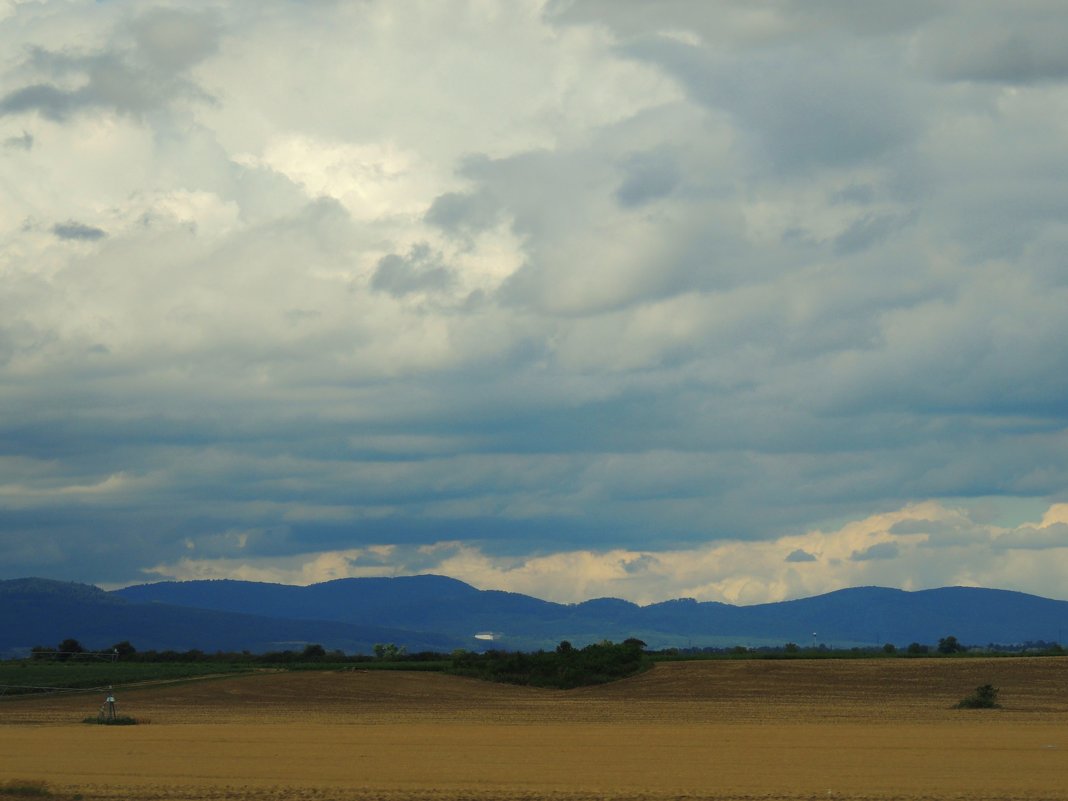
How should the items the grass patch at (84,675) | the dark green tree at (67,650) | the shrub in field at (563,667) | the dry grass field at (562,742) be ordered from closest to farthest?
the dry grass field at (562,742)
the grass patch at (84,675)
the shrub in field at (563,667)
the dark green tree at (67,650)

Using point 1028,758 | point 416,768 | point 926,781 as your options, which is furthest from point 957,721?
point 416,768

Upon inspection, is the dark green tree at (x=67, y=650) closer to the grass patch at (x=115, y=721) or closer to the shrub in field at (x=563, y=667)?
the shrub in field at (x=563, y=667)

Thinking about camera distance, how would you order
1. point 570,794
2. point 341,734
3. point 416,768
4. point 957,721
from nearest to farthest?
point 570,794, point 416,768, point 341,734, point 957,721

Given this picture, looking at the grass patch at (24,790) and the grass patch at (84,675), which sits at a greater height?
the grass patch at (84,675)

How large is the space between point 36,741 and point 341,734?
34.6 feet

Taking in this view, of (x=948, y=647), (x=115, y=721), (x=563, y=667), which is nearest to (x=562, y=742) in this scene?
(x=115, y=721)

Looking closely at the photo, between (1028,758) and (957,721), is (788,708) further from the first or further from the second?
(1028,758)

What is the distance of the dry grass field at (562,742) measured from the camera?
117 ft

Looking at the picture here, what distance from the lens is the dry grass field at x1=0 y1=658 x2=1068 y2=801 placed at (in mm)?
35781

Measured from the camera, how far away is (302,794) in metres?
34.3

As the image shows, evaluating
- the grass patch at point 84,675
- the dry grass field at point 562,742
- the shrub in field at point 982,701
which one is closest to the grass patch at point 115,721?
the dry grass field at point 562,742

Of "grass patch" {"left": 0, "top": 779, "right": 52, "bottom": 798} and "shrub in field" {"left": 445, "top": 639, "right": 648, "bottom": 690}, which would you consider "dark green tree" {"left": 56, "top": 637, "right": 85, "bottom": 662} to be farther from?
"grass patch" {"left": 0, "top": 779, "right": 52, "bottom": 798}

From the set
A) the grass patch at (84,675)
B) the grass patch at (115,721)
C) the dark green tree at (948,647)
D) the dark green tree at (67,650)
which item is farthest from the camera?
→ the dark green tree at (67,650)

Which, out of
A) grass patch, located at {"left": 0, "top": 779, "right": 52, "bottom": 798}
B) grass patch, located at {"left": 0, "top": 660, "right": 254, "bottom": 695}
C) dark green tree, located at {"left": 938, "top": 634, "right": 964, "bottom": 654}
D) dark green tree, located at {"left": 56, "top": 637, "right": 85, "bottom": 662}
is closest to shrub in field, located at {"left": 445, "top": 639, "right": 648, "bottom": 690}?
grass patch, located at {"left": 0, "top": 660, "right": 254, "bottom": 695}
